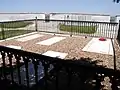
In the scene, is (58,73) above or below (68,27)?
below

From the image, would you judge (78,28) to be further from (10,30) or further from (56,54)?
(56,54)

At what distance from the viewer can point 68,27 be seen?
1370 cm

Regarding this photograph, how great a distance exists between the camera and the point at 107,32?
36.4ft

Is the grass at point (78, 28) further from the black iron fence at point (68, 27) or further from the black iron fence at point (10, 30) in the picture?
the black iron fence at point (10, 30)

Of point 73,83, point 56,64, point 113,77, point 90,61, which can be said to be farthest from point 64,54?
point 113,77

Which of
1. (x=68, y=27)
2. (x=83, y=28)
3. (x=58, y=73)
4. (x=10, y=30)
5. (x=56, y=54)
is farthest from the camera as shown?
(x=68, y=27)

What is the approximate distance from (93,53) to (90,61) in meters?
1.14

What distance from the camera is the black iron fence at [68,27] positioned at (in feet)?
34.5

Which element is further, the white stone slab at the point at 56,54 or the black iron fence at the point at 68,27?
the black iron fence at the point at 68,27

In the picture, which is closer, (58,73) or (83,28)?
(58,73)

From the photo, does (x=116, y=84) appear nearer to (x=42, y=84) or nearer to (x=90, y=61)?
(x=42, y=84)

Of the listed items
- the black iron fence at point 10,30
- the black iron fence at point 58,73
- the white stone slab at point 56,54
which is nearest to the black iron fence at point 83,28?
the black iron fence at point 10,30

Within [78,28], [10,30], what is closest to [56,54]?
[78,28]

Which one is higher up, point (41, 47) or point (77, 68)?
point (77, 68)
